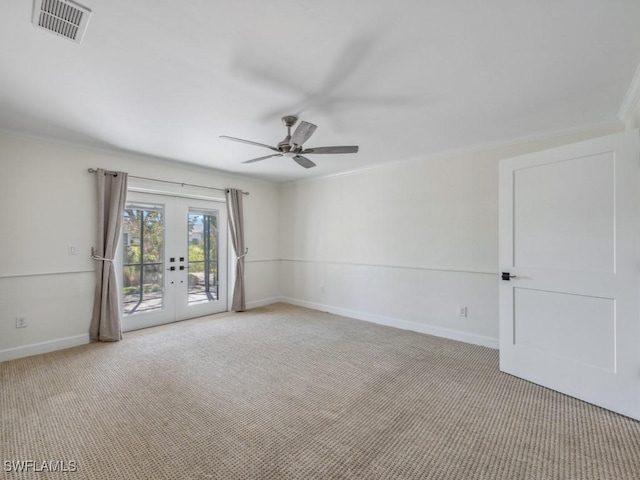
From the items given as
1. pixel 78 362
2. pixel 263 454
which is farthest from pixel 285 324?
pixel 263 454

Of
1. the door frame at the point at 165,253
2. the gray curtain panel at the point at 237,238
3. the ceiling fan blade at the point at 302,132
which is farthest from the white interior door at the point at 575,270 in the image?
the door frame at the point at 165,253

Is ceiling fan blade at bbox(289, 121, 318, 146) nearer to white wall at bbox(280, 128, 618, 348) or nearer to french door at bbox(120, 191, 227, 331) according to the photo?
white wall at bbox(280, 128, 618, 348)

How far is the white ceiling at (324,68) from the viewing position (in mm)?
1636

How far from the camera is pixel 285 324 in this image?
4.66 meters

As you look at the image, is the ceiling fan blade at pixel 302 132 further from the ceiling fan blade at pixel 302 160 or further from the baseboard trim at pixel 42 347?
the baseboard trim at pixel 42 347

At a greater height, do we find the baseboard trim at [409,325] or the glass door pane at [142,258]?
the glass door pane at [142,258]

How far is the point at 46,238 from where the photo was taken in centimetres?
360

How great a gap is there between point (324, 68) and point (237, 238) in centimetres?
391

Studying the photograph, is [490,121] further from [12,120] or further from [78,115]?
[12,120]

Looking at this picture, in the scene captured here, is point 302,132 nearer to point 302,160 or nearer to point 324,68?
point 324,68

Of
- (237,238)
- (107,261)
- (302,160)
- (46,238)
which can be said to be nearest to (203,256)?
(237,238)

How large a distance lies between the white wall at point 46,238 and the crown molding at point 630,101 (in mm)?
5434

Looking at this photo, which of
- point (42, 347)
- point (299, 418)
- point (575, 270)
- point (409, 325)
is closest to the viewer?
point (299, 418)

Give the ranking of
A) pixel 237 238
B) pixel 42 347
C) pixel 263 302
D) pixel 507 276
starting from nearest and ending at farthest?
1. pixel 507 276
2. pixel 42 347
3. pixel 237 238
4. pixel 263 302
